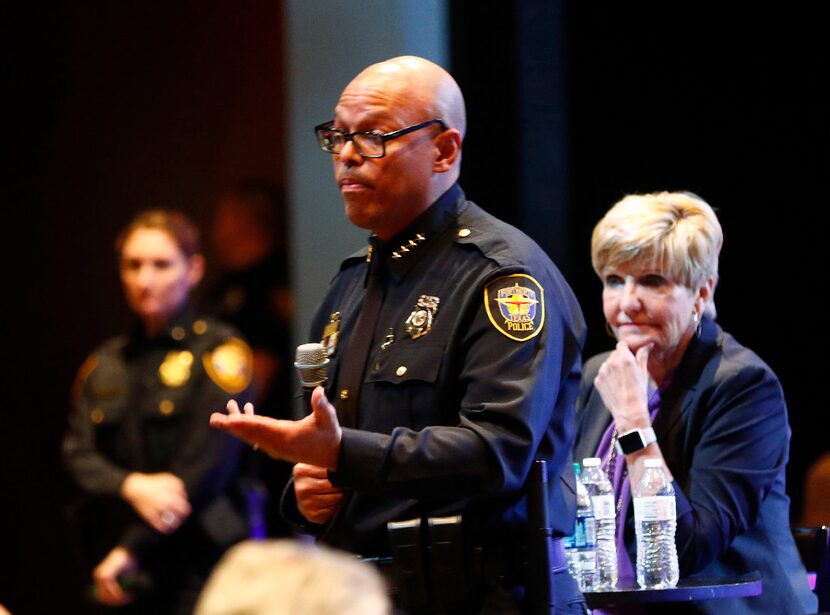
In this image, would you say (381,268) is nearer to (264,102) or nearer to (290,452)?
(290,452)

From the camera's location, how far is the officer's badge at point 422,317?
2.58 meters

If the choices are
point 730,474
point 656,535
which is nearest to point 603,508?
point 656,535

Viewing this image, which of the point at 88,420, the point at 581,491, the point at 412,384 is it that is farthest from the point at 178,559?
the point at 412,384

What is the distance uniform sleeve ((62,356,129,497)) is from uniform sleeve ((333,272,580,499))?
2.55 meters

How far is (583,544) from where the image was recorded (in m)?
2.95

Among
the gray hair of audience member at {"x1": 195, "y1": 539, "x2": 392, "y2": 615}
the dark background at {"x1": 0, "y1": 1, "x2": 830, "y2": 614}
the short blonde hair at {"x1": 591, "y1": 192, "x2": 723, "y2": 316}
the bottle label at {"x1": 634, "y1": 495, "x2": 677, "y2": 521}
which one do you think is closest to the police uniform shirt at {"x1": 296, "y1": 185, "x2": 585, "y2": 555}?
the bottle label at {"x1": 634, "y1": 495, "x2": 677, "y2": 521}

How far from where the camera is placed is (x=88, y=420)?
494 cm

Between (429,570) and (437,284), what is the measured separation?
1.81ft

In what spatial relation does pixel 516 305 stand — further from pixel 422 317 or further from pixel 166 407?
pixel 166 407

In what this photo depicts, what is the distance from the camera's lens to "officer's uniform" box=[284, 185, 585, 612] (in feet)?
7.84

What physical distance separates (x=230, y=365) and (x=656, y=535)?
2.41 m

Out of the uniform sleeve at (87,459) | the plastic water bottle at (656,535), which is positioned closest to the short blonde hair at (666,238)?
the plastic water bottle at (656,535)

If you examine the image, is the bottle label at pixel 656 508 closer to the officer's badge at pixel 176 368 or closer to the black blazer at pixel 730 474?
the black blazer at pixel 730 474

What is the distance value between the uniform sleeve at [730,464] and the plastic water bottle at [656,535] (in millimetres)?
32
